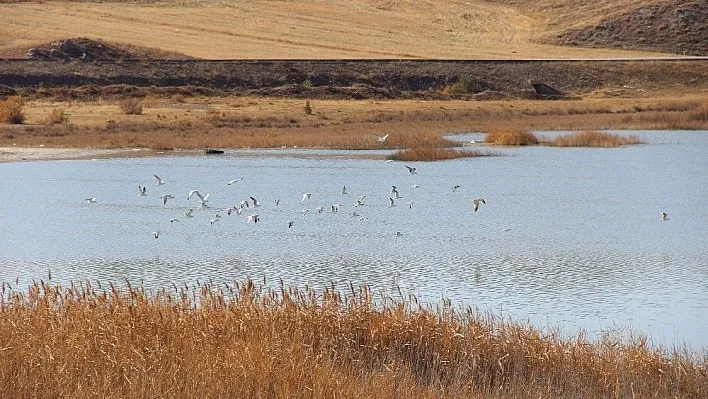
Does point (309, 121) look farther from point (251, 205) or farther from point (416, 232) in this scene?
point (416, 232)

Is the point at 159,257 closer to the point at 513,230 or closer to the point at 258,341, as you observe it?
the point at 513,230

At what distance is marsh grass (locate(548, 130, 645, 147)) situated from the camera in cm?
3475

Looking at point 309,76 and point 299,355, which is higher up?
point 299,355

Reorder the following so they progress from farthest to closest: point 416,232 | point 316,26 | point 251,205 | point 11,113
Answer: point 316,26 → point 11,113 → point 251,205 → point 416,232

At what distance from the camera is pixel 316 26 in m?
80.8

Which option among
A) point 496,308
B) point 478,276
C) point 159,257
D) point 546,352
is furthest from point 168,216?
point 546,352

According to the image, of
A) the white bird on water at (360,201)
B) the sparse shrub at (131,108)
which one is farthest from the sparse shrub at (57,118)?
the white bird on water at (360,201)

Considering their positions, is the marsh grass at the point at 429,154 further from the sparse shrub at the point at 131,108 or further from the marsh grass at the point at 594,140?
the sparse shrub at the point at 131,108

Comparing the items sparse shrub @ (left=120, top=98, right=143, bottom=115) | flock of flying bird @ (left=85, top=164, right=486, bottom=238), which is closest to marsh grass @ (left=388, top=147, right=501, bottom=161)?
flock of flying bird @ (left=85, top=164, right=486, bottom=238)

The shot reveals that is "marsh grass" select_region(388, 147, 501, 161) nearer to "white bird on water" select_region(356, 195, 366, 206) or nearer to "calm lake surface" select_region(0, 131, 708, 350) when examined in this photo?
"calm lake surface" select_region(0, 131, 708, 350)

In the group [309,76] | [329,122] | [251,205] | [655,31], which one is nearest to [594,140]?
[329,122]

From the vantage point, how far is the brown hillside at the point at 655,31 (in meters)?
78.6

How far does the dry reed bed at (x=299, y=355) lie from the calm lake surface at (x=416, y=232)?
2.10 m

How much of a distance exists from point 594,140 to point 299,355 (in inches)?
1061
